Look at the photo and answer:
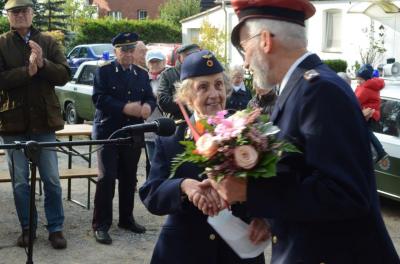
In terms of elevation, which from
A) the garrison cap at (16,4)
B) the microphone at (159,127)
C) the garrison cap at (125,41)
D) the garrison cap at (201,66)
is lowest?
the microphone at (159,127)

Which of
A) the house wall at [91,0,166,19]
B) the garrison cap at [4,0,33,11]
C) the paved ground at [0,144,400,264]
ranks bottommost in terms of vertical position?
the paved ground at [0,144,400,264]

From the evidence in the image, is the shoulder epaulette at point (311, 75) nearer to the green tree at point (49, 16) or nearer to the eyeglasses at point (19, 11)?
the eyeglasses at point (19, 11)

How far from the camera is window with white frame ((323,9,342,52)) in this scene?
26.0m

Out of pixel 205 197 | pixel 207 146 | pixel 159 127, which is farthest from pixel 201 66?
pixel 207 146

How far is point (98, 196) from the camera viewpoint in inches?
267

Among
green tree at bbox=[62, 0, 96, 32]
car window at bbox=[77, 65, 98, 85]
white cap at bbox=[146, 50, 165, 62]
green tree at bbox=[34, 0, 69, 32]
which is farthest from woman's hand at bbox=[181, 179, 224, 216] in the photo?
green tree at bbox=[62, 0, 96, 32]

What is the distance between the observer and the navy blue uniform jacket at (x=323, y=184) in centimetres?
224

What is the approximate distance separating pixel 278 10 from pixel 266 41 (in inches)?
4.8

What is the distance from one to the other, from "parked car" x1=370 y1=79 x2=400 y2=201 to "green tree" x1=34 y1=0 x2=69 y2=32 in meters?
38.2

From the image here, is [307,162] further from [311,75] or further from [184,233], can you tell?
[184,233]

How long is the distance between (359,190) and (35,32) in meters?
4.44

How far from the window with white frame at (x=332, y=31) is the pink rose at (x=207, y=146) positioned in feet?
79.4

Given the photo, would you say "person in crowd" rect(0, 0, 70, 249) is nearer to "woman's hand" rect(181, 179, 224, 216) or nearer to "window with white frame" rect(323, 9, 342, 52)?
"woman's hand" rect(181, 179, 224, 216)

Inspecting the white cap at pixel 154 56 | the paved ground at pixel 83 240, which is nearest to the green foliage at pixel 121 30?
the white cap at pixel 154 56
